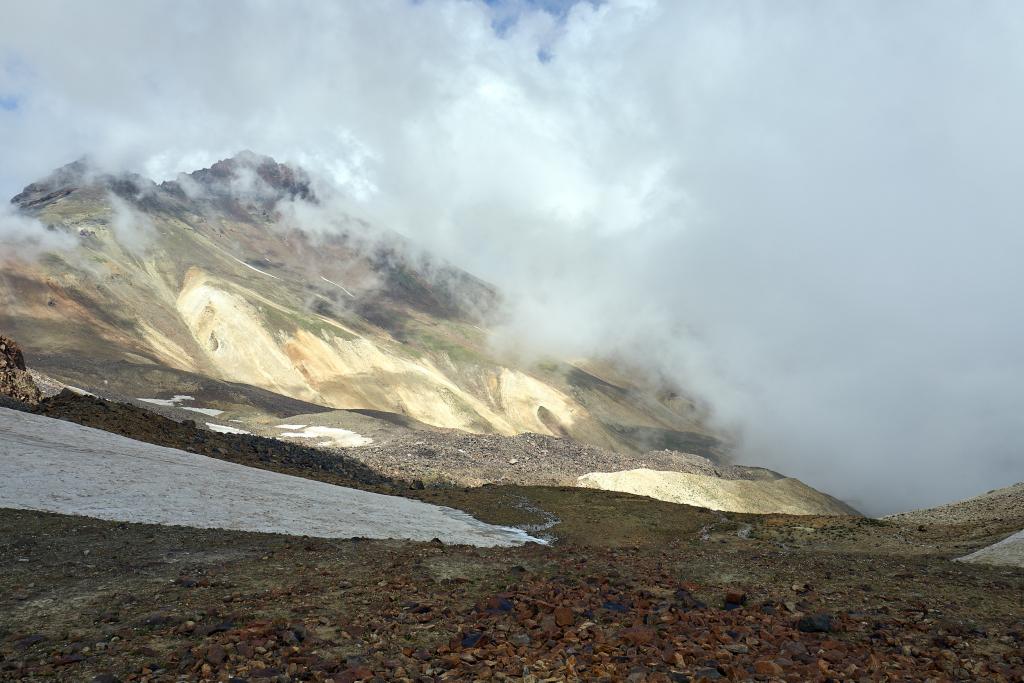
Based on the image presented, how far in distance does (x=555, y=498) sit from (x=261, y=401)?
69421 millimetres

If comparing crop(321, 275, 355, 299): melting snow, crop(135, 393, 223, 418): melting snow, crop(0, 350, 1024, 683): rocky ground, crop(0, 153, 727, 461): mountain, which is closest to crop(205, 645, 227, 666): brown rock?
crop(0, 350, 1024, 683): rocky ground

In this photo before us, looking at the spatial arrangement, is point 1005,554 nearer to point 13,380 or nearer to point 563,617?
Answer: point 563,617

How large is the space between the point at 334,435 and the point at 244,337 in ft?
220

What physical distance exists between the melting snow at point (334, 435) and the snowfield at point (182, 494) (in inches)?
1313

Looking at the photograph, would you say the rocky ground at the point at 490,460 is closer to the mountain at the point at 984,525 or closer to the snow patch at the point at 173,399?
the mountain at the point at 984,525

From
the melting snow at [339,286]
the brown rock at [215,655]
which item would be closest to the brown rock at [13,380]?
the brown rock at [215,655]

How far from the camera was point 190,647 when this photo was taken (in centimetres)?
1018

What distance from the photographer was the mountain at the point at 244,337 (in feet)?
338

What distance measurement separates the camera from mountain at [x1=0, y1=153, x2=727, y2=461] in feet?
338

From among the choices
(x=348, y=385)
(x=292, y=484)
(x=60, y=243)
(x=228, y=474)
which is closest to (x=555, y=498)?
(x=292, y=484)

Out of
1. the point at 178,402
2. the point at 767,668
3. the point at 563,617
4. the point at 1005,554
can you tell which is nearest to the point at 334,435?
the point at 178,402

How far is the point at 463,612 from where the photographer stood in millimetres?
12523

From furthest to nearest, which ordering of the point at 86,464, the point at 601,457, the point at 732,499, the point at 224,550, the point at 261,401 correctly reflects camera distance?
the point at 261,401
the point at 601,457
the point at 732,499
the point at 86,464
the point at 224,550

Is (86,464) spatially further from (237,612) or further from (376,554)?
(237,612)
